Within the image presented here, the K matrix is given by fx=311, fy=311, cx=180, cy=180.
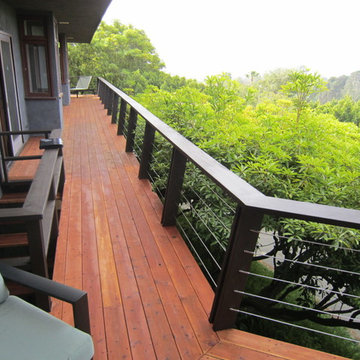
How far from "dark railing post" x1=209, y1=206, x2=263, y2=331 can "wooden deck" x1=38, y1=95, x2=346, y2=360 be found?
11 cm

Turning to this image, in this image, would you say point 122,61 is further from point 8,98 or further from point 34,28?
point 8,98

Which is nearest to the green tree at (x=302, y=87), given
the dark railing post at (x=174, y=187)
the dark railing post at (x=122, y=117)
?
the dark railing post at (x=174, y=187)

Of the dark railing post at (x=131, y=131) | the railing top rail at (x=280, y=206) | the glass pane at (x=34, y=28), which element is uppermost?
the glass pane at (x=34, y=28)

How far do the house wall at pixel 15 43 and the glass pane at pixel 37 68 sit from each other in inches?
12.9

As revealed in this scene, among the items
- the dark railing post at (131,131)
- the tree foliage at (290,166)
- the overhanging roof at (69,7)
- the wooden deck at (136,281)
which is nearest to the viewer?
the wooden deck at (136,281)

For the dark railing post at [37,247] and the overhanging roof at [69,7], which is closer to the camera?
the dark railing post at [37,247]

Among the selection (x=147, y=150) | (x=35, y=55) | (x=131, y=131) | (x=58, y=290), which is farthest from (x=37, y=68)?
(x=58, y=290)

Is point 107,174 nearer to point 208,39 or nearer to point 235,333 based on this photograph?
point 235,333

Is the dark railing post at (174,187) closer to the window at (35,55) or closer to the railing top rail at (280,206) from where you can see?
the railing top rail at (280,206)

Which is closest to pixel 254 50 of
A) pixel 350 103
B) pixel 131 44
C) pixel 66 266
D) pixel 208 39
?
pixel 208 39

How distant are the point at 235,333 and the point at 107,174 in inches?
115

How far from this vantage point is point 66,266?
7.57 ft

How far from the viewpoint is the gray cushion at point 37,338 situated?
114 cm

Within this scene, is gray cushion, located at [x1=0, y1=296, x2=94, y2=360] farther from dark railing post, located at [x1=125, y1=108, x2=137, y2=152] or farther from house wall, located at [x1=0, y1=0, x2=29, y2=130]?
house wall, located at [x1=0, y1=0, x2=29, y2=130]
